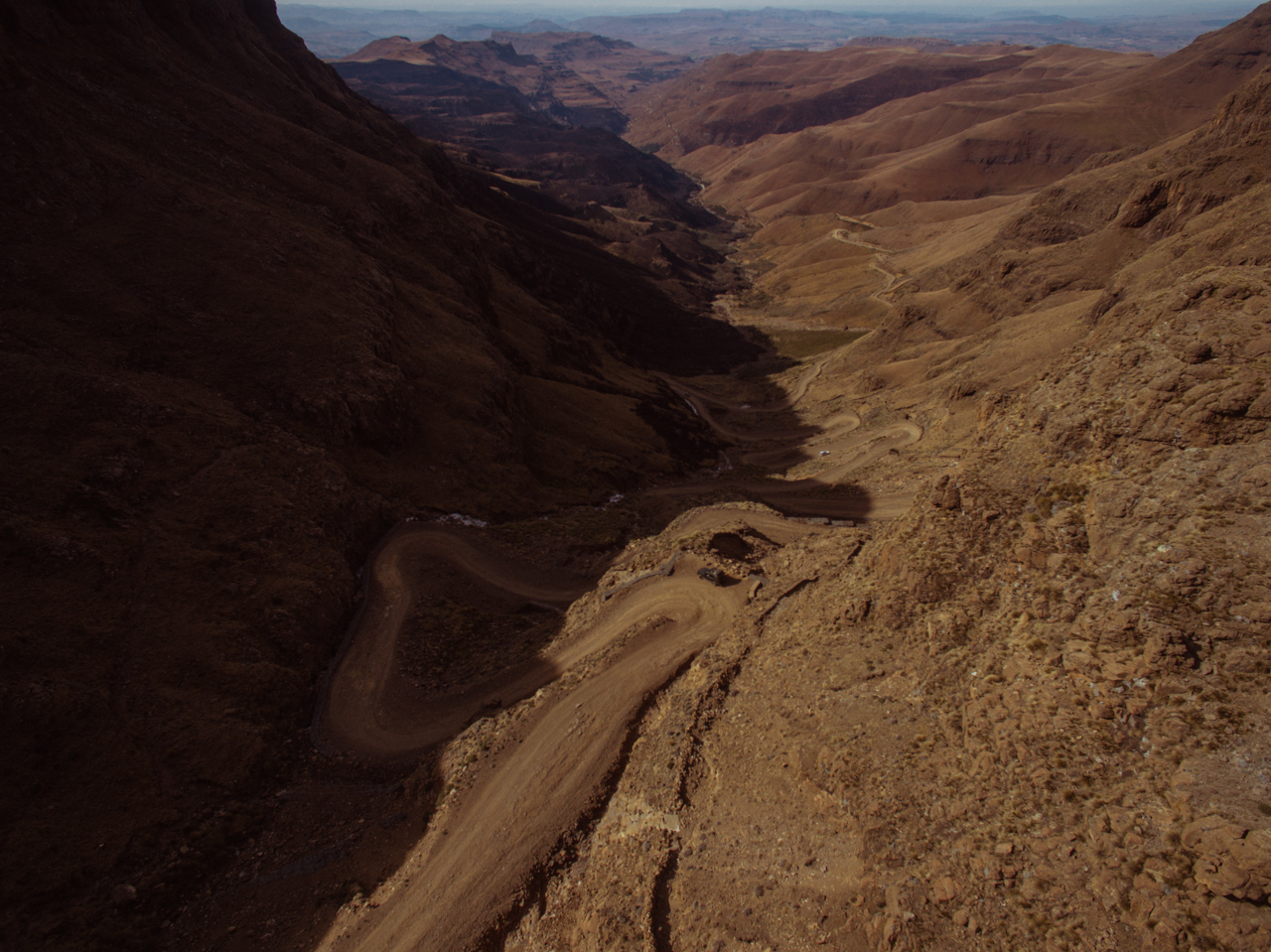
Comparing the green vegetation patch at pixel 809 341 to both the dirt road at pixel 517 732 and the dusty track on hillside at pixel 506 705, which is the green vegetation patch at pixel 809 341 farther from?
the dirt road at pixel 517 732

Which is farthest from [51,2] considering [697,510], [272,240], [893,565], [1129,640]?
[1129,640]

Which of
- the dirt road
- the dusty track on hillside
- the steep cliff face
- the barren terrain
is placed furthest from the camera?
the steep cliff face

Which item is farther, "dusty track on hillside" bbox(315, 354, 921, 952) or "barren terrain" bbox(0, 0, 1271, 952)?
"dusty track on hillside" bbox(315, 354, 921, 952)

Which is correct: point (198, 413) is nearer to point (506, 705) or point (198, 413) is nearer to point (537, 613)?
point (537, 613)

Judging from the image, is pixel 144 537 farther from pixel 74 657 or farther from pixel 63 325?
pixel 63 325

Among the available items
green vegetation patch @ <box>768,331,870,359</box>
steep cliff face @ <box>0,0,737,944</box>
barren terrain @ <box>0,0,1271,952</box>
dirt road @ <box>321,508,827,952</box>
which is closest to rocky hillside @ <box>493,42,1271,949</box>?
barren terrain @ <box>0,0,1271,952</box>

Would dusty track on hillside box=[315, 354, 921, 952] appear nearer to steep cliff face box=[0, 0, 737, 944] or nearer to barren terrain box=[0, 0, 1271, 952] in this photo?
barren terrain box=[0, 0, 1271, 952]

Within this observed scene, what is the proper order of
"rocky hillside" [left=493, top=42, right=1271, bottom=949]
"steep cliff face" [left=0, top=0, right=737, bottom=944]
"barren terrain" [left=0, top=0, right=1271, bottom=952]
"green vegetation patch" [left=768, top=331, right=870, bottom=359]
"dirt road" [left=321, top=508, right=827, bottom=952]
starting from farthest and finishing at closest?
"green vegetation patch" [left=768, top=331, right=870, bottom=359]
"steep cliff face" [left=0, top=0, right=737, bottom=944]
"dirt road" [left=321, top=508, right=827, bottom=952]
"barren terrain" [left=0, top=0, right=1271, bottom=952]
"rocky hillside" [left=493, top=42, right=1271, bottom=949]

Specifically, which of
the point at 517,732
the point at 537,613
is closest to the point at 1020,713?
the point at 517,732
